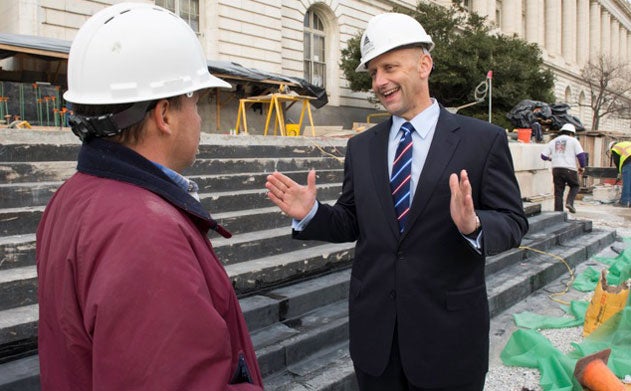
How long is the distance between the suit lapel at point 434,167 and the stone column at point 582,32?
2244 inches

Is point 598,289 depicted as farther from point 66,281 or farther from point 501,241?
point 66,281

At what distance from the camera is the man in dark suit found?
219cm

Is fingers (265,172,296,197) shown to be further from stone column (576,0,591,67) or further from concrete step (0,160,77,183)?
stone column (576,0,591,67)

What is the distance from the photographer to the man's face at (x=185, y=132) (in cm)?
127

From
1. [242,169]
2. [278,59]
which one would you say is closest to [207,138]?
[242,169]

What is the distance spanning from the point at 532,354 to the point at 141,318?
3903 mm

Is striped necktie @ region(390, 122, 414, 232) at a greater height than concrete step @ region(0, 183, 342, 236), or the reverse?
striped necktie @ region(390, 122, 414, 232)

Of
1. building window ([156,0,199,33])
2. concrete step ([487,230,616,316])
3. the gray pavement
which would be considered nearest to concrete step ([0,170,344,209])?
concrete step ([487,230,616,316])

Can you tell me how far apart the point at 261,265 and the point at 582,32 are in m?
56.9

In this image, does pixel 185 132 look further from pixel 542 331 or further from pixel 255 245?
pixel 542 331

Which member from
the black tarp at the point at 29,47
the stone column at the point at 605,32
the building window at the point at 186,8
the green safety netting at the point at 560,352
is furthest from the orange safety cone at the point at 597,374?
the stone column at the point at 605,32

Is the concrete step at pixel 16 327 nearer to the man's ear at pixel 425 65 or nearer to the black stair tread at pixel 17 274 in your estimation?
the black stair tread at pixel 17 274

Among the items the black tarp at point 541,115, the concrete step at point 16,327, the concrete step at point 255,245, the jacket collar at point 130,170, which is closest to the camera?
the jacket collar at point 130,170

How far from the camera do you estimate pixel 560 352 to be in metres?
3.94
